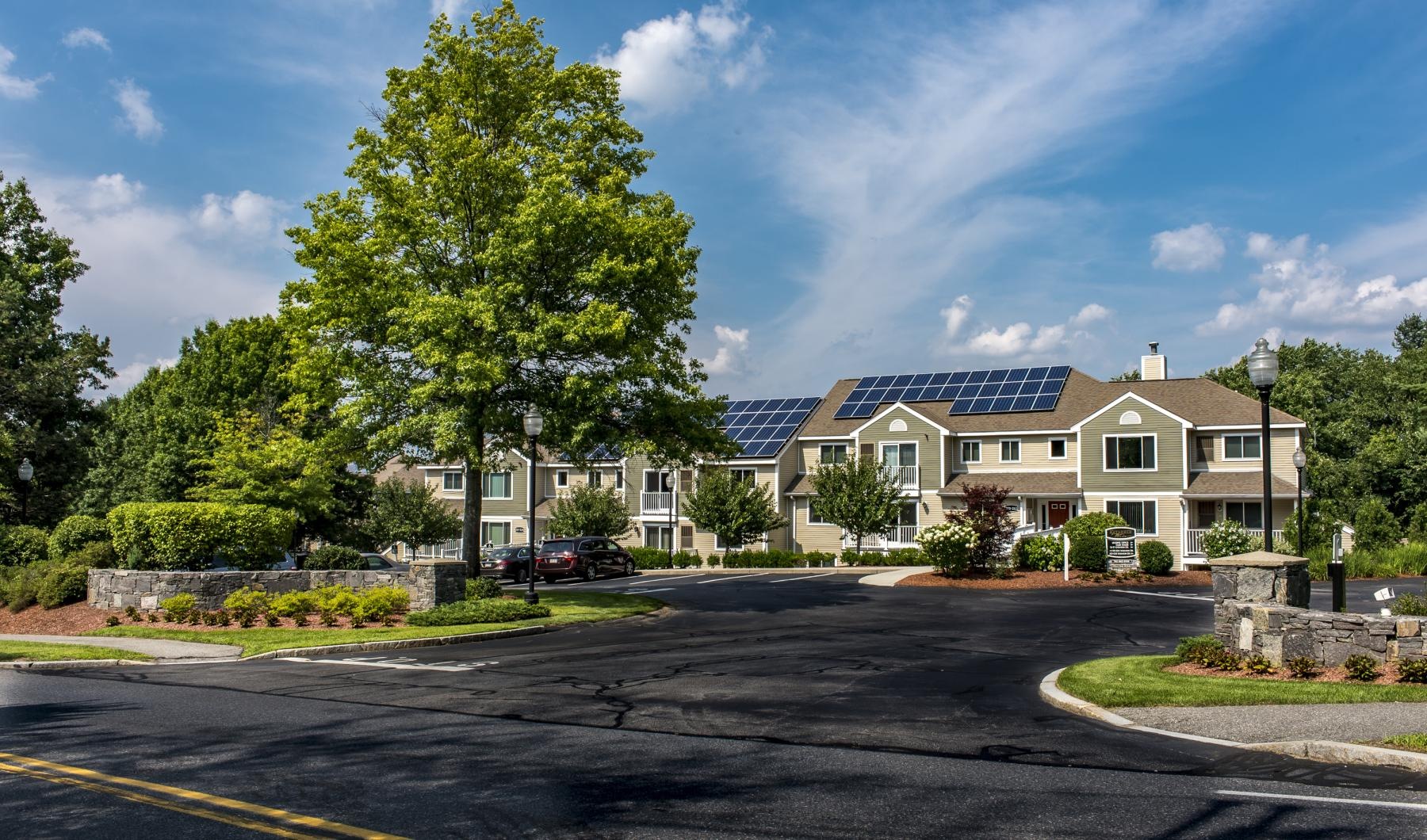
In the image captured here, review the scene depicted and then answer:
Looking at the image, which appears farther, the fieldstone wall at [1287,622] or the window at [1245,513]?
the window at [1245,513]

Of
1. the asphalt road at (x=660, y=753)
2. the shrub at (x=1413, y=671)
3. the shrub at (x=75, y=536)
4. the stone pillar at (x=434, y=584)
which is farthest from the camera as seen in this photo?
the shrub at (x=75, y=536)

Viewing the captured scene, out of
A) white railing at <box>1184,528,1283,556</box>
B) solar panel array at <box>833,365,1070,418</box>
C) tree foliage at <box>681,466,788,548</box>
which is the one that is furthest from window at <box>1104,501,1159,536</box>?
A: tree foliage at <box>681,466,788,548</box>

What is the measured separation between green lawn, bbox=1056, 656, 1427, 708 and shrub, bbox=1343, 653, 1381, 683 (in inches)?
14.4

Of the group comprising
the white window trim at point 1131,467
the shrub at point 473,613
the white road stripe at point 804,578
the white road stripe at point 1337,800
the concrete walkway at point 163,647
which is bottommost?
the white road stripe at point 804,578

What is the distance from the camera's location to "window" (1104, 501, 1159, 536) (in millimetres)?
42281

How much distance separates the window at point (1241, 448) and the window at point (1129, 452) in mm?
3305

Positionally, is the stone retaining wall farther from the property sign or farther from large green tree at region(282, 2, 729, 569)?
the property sign

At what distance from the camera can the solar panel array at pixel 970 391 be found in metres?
48.3

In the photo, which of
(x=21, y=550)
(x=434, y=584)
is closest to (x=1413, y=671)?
(x=434, y=584)

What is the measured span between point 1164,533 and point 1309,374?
2828cm

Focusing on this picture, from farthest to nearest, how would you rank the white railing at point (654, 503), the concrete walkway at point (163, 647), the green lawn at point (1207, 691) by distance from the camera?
the white railing at point (654, 503), the concrete walkway at point (163, 647), the green lawn at point (1207, 691)

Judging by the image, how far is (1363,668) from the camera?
1127cm

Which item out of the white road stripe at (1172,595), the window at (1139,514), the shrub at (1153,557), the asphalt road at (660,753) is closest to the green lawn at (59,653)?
the asphalt road at (660,753)

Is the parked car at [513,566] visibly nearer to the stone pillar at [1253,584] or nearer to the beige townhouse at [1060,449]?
the beige townhouse at [1060,449]
